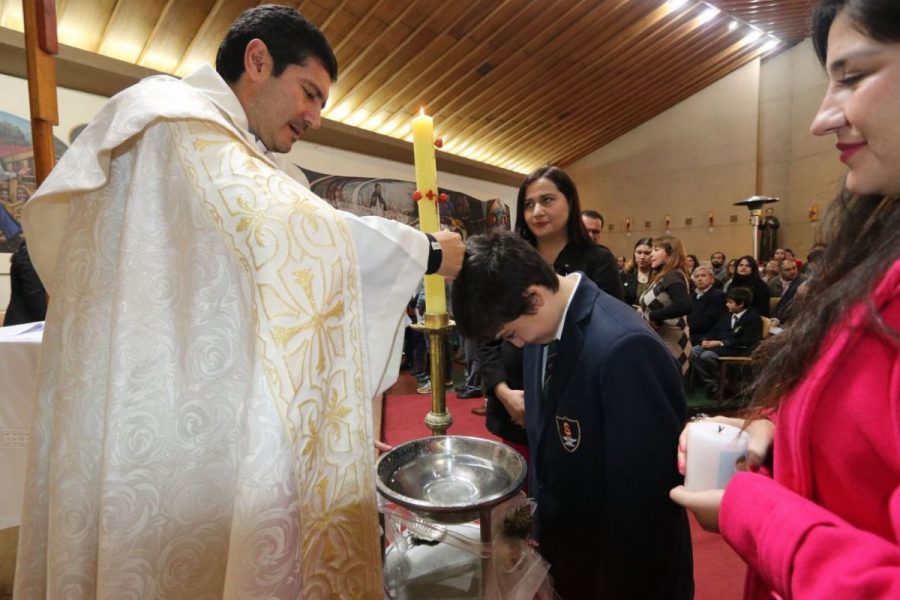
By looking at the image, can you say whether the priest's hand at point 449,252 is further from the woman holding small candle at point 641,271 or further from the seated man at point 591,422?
the woman holding small candle at point 641,271

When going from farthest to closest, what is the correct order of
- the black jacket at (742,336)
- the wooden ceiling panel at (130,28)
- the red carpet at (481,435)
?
the black jacket at (742,336), the wooden ceiling panel at (130,28), the red carpet at (481,435)

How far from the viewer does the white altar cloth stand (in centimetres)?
144

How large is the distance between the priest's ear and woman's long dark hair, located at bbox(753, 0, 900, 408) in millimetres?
1081

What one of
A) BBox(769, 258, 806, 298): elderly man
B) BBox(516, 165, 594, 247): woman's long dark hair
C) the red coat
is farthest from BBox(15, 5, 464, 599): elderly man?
BBox(769, 258, 806, 298): elderly man

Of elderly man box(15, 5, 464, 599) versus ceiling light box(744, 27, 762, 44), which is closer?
elderly man box(15, 5, 464, 599)

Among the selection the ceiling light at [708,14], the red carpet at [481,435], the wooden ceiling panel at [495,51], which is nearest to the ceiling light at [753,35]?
the wooden ceiling panel at [495,51]

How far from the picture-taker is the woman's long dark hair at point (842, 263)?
508 mm

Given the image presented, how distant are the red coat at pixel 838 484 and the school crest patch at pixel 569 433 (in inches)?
21.1

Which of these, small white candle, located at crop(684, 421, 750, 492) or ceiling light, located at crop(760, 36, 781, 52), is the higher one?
ceiling light, located at crop(760, 36, 781, 52)

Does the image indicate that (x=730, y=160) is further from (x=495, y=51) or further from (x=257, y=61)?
(x=257, y=61)

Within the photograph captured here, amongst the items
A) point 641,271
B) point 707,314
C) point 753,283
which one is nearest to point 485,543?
point 641,271

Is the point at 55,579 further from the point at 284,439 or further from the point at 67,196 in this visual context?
the point at 67,196

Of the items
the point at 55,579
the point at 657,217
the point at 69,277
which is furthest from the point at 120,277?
the point at 657,217

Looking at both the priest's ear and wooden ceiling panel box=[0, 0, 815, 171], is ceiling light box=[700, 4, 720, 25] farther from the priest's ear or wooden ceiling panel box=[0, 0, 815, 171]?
the priest's ear
